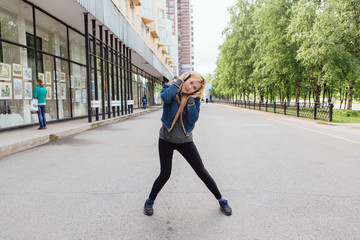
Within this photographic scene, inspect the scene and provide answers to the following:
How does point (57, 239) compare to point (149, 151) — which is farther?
point (149, 151)

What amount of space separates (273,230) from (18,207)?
9.92 feet

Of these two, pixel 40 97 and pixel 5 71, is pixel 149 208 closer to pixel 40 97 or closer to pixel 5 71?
pixel 40 97

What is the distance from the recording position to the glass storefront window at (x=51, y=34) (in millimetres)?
12570

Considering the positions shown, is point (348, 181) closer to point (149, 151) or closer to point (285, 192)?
point (285, 192)

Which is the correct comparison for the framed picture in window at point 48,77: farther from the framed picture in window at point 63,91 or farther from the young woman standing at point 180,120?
the young woman standing at point 180,120

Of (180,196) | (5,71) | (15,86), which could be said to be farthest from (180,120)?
(15,86)

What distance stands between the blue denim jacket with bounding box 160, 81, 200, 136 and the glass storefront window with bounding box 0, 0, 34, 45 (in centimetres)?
988

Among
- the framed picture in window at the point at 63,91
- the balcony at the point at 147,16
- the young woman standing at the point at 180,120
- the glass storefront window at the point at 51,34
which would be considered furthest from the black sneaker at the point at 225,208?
the balcony at the point at 147,16

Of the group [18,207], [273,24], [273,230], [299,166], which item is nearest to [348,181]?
[299,166]

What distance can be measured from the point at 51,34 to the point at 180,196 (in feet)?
42.6

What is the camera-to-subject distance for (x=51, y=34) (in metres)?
13.6

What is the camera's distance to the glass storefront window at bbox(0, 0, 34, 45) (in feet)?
33.5

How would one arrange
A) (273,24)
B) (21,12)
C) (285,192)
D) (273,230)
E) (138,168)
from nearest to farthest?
(273,230) < (285,192) < (138,168) < (21,12) < (273,24)

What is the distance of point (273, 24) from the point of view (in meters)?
26.3
